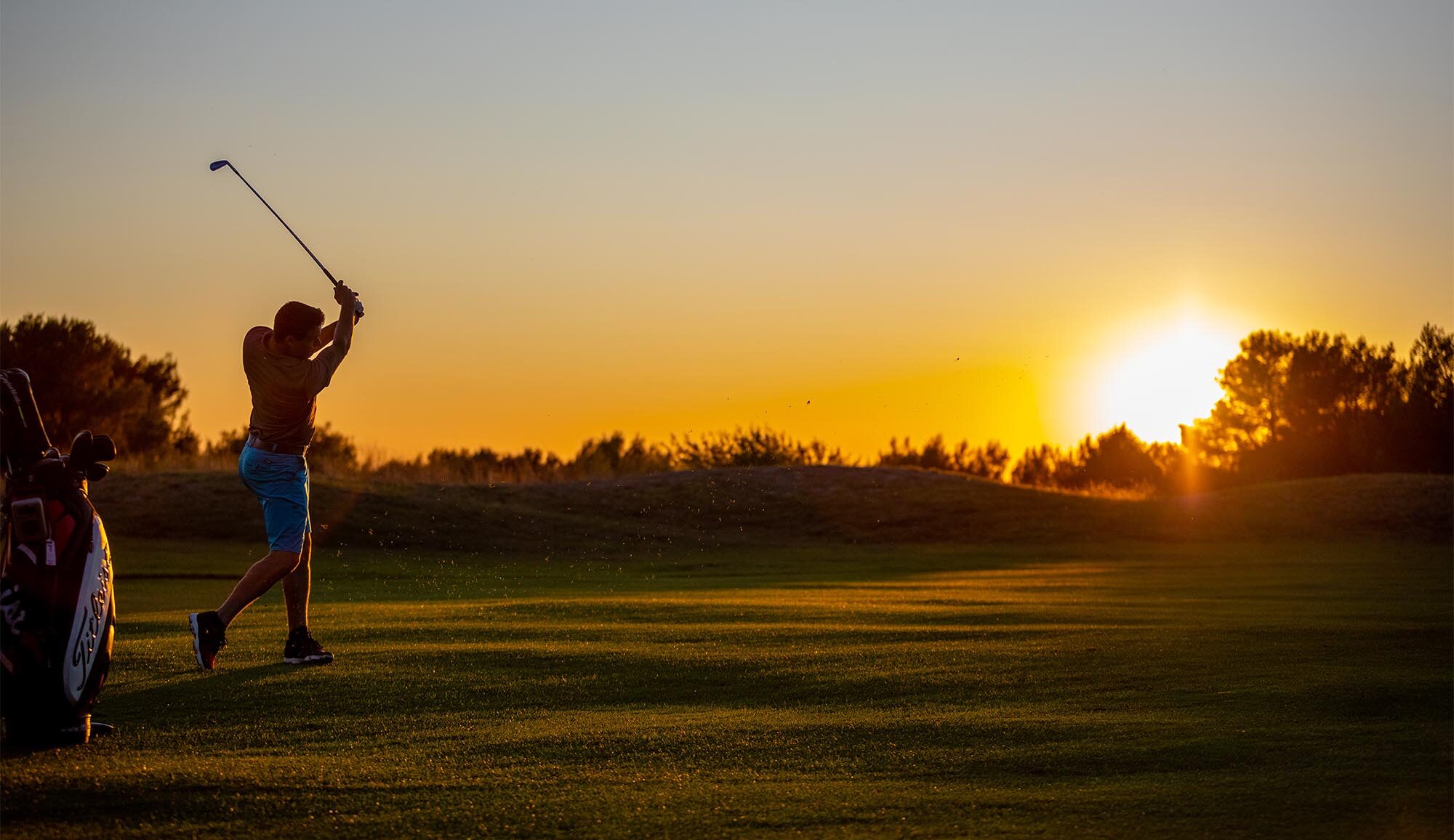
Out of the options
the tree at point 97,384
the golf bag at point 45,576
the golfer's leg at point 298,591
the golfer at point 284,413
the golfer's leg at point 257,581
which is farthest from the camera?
the tree at point 97,384

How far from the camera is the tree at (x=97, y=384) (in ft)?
157

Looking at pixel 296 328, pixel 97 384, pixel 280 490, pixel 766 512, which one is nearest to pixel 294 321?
pixel 296 328

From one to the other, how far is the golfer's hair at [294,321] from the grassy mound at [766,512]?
76.6 ft

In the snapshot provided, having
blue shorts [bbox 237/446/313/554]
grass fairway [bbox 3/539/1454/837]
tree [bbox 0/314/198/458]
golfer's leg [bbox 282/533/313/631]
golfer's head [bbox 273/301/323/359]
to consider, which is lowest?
grass fairway [bbox 3/539/1454/837]

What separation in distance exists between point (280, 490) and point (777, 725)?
10.4ft

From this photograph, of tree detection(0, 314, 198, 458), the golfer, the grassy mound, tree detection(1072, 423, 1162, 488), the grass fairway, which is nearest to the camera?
the grass fairway

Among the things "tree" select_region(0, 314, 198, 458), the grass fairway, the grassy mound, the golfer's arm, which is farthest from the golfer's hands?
"tree" select_region(0, 314, 198, 458)

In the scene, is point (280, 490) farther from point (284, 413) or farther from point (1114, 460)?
point (1114, 460)

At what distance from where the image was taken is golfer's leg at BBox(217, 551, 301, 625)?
7621mm

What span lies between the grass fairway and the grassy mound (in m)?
18.7

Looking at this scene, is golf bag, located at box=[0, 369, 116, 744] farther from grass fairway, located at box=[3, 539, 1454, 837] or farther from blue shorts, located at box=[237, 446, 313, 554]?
blue shorts, located at box=[237, 446, 313, 554]

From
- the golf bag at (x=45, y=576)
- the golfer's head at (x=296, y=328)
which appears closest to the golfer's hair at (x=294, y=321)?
the golfer's head at (x=296, y=328)

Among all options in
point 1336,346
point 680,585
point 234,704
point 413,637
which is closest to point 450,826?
point 234,704

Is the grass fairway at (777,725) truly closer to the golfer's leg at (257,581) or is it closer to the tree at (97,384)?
the golfer's leg at (257,581)
